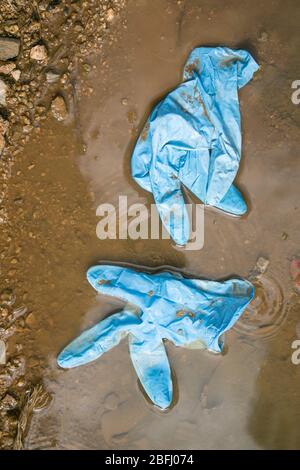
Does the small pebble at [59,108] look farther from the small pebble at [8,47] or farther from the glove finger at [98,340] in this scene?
the glove finger at [98,340]

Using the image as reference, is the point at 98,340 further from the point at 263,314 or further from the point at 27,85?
the point at 27,85

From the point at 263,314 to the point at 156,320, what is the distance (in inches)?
34.3

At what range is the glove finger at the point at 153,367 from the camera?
3760 mm

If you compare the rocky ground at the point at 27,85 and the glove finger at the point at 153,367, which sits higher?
the rocky ground at the point at 27,85

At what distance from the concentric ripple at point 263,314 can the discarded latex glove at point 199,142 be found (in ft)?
2.19

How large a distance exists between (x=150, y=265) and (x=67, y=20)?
Answer: 208 centimetres

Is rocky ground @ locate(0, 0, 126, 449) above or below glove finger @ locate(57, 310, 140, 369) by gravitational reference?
above

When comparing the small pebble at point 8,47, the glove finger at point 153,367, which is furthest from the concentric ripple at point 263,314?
the small pebble at point 8,47

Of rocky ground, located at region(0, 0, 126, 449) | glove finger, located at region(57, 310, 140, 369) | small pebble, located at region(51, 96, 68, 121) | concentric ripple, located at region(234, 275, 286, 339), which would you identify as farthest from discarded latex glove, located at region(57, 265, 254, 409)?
Result: small pebble, located at region(51, 96, 68, 121)

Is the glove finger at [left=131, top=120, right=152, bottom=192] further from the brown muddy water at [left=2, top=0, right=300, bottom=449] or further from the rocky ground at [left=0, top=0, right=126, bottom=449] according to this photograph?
the rocky ground at [left=0, top=0, right=126, bottom=449]

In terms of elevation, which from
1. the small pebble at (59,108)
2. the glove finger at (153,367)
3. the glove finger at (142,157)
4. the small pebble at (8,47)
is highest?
the small pebble at (8,47)

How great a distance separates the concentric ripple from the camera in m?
3.84

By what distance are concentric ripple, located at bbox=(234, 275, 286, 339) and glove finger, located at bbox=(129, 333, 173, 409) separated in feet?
2.14

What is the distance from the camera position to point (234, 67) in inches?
149
